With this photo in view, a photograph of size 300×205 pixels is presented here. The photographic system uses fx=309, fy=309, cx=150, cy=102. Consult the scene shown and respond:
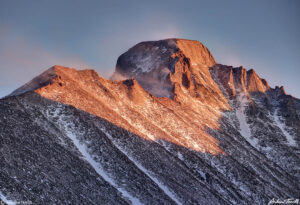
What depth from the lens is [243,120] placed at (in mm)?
84000

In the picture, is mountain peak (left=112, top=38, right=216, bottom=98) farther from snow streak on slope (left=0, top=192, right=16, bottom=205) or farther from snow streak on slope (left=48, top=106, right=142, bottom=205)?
snow streak on slope (left=0, top=192, right=16, bottom=205)

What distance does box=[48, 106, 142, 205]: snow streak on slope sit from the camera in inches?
1128

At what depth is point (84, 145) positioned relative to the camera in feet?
112

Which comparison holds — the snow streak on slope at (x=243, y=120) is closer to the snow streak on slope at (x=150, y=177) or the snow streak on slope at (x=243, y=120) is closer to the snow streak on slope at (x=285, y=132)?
the snow streak on slope at (x=285, y=132)

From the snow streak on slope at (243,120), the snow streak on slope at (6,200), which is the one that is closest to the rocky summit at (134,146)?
the snow streak on slope at (6,200)

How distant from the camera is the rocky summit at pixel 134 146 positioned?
26.0 metres

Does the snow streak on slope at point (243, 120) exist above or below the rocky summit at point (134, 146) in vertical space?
above

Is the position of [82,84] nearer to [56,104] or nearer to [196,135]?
[56,104]

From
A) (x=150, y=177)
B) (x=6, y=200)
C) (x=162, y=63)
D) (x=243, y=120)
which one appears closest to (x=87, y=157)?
(x=150, y=177)

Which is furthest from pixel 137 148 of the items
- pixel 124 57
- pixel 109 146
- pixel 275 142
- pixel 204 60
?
pixel 204 60

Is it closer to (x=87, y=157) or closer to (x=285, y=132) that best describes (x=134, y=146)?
(x=87, y=157)

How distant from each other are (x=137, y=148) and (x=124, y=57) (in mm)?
71902

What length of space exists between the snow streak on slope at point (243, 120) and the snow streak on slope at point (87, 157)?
48719 mm

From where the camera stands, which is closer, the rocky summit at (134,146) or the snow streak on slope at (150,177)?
the rocky summit at (134,146)
